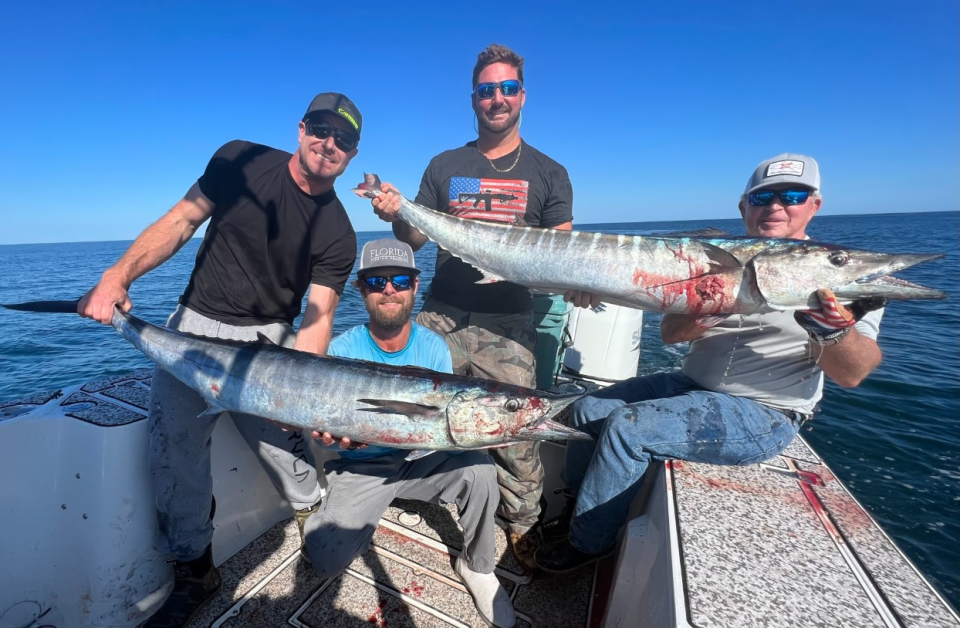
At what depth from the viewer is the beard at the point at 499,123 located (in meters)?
3.43

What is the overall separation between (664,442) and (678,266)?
1.13 metres

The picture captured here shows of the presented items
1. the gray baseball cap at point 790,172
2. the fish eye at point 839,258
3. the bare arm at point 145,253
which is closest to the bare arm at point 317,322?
the bare arm at point 145,253

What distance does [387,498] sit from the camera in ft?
9.59

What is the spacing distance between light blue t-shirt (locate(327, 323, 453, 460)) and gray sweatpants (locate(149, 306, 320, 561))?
415 mm

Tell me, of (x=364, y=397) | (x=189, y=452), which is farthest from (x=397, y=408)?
(x=189, y=452)

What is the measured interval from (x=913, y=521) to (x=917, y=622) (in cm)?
584

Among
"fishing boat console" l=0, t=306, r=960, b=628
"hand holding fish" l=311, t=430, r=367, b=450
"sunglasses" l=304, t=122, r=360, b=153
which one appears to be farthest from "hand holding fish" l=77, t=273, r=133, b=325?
"sunglasses" l=304, t=122, r=360, b=153

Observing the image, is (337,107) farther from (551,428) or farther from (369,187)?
(551,428)

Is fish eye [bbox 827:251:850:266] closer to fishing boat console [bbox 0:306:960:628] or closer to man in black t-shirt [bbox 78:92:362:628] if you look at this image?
fishing boat console [bbox 0:306:960:628]

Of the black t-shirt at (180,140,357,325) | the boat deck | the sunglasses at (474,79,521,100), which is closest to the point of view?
the boat deck

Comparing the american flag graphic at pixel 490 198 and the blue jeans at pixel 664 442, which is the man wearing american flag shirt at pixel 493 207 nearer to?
the american flag graphic at pixel 490 198

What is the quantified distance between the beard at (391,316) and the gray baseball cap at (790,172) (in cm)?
251

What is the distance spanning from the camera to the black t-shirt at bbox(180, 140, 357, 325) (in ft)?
9.87

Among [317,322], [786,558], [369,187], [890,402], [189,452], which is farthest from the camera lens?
[890,402]
